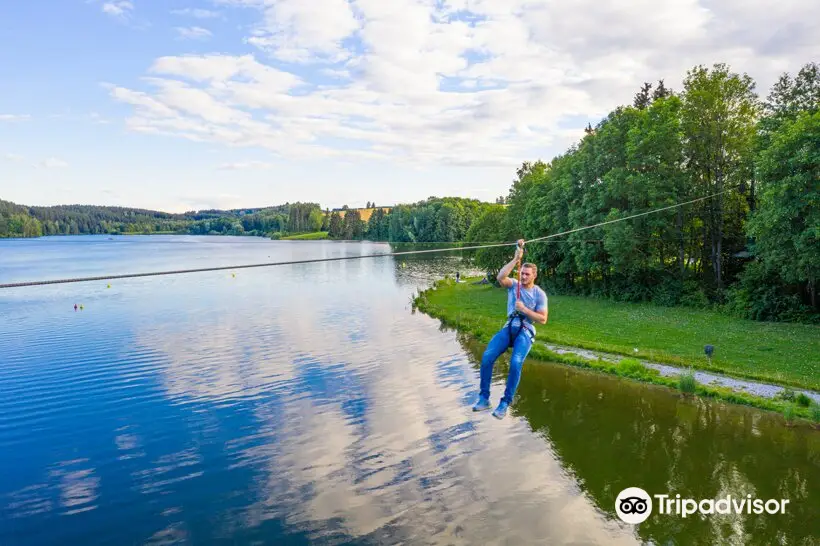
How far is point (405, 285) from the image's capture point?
6131 cm

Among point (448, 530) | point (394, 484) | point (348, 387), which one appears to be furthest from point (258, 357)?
point (448, 530)

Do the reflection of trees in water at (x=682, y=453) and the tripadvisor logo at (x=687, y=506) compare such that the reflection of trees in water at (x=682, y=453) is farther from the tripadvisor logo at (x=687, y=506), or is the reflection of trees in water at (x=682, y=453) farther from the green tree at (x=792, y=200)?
the green tree at (x=792, y=200)

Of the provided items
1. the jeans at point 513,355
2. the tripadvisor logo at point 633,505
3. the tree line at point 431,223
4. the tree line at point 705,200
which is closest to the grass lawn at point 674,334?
the tree line at point 705,200

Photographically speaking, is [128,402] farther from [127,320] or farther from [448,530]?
[127,320]

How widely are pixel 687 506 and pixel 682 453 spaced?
10.1ft

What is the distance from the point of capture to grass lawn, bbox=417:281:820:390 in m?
22.7

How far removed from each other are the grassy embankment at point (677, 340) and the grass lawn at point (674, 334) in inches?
1.4

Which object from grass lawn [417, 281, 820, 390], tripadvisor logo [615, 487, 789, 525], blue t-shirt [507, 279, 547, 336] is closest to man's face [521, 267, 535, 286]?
blue t-shirt [507, 279, 547, 336]

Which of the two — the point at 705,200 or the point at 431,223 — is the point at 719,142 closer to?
the point at 705,200

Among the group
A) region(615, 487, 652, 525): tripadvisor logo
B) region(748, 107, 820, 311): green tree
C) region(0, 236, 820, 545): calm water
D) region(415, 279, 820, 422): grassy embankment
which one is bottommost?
region(615, 487, 652, 525): tripadvisor logo

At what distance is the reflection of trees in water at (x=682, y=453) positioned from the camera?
1341cm

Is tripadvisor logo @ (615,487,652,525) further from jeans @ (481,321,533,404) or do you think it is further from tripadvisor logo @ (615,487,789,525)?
jeans @ (481,321,533,404)

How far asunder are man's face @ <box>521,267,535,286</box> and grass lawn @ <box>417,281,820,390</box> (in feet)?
56.7

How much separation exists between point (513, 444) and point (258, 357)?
53.7 feet
